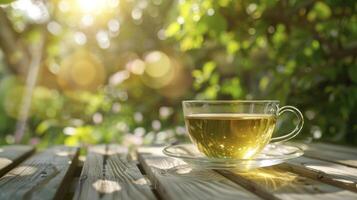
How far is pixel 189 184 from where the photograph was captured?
1008 mm

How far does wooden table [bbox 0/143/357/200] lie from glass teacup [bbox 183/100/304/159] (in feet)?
0.28

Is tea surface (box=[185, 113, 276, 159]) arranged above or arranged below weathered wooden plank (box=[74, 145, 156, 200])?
above

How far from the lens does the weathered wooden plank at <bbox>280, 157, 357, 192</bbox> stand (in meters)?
1.03

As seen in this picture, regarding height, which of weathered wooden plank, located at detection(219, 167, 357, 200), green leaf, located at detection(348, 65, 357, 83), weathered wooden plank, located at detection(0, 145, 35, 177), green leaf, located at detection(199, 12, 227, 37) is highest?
green leaf, located at detection(199, 12, 227, 37)

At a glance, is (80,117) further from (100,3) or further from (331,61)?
(331,61)

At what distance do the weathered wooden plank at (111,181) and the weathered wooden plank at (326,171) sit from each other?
410mm

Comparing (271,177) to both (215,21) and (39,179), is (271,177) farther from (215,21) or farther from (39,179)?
(215,21)

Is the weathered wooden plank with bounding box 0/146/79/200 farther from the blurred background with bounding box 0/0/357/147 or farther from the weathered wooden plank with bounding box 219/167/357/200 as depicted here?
the blurred background with bounding box 0/0/357/147

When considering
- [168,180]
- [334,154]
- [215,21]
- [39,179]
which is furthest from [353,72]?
[39,179]

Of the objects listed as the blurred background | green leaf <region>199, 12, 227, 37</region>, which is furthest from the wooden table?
green leaf <region>199, 12, 227, 37</region>

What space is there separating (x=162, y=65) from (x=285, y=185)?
6.59 metres

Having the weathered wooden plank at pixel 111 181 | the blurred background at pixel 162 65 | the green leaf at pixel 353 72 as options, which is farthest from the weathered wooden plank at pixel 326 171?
the green leaf at pixel 353 72

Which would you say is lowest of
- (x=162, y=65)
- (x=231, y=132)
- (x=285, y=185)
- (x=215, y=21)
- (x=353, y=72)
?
(x=285, y=185)

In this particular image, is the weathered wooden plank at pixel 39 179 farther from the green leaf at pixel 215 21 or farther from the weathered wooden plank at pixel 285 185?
the green leaf at pixel 215 21
